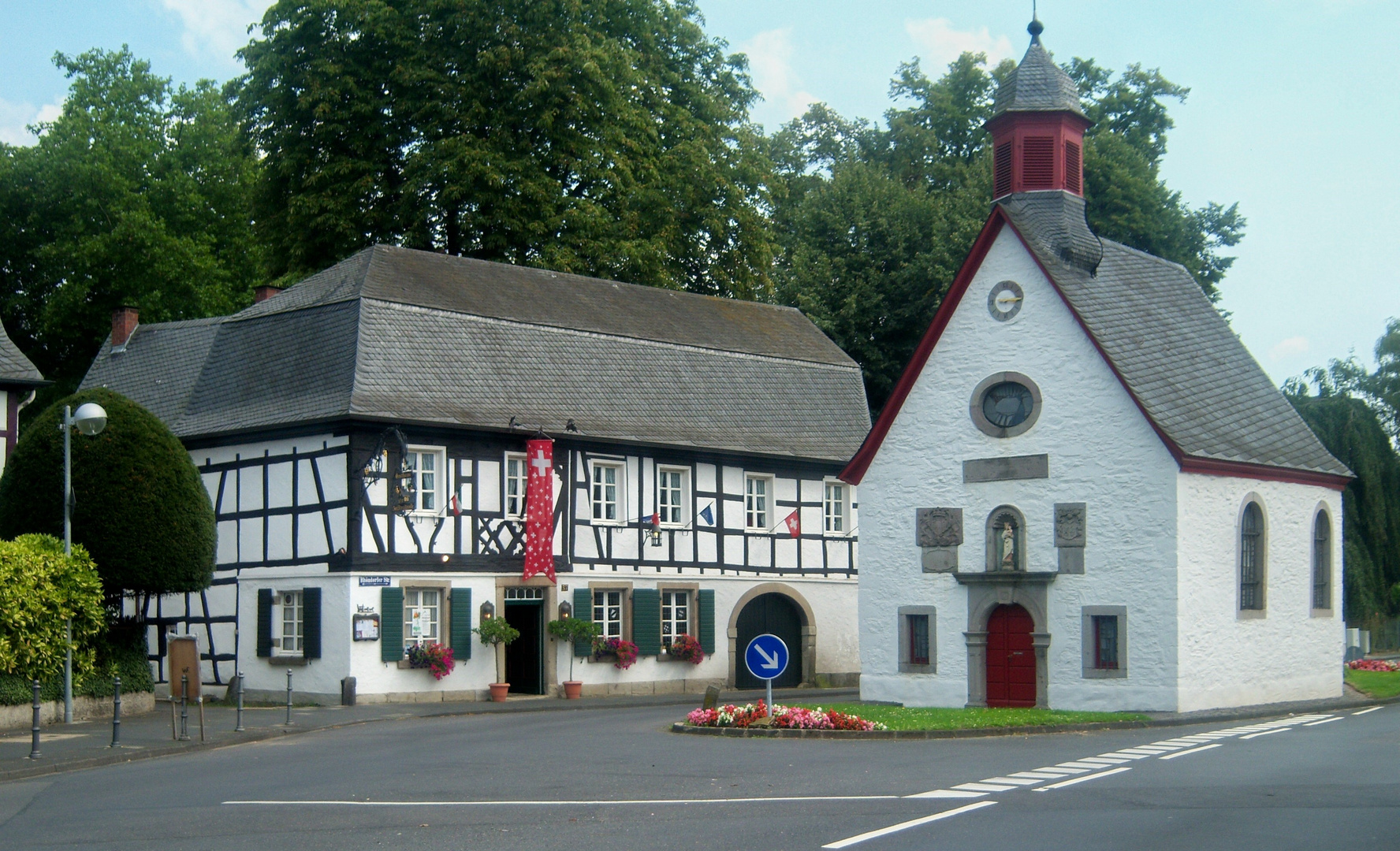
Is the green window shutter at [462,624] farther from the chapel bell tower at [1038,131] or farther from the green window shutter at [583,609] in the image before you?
the chapel bell tower at [1038,131]

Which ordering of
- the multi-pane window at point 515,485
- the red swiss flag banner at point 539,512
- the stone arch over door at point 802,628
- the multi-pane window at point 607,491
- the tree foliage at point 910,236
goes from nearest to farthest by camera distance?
the red swiss flag banner at point 539,512 → the multi-pane window at point 515,485 → the multi-pane window at point 607,491 → the stone arch over door at point 802,628 → the tree foliage at point 910,236

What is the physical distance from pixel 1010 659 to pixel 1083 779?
448 inches

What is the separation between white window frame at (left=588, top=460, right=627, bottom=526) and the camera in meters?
32.9

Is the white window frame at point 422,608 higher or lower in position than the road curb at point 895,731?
higher

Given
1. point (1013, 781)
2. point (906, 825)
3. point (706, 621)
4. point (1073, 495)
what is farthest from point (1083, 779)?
point (706, 621)

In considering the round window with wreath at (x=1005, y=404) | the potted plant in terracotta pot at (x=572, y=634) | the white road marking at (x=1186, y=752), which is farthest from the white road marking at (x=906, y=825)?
the potted plant in terracotta pot at (x=572, y=634)

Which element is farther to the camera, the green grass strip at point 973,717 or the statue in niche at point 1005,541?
the statue in niche at point 1005,541

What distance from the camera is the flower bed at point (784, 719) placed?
20.9 metres

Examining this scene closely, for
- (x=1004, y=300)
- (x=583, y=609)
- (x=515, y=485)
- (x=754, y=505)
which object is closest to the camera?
(x=1004, y=300)

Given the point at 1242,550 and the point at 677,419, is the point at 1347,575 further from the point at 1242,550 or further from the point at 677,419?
the point at 677,419

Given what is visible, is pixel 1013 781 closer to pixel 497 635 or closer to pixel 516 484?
pixel 497 635

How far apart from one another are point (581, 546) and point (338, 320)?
6705 millimetres

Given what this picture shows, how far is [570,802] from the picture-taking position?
540 inches

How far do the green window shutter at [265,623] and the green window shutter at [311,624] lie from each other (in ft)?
3.34
